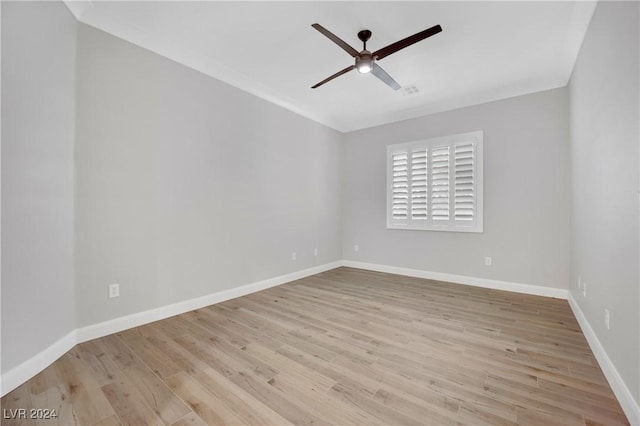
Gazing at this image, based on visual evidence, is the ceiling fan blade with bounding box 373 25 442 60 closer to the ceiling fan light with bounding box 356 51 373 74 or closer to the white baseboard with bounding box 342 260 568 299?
the ceiling fan light with bounding box 356 51 373 74

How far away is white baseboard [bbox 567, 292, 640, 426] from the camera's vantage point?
4.55ft

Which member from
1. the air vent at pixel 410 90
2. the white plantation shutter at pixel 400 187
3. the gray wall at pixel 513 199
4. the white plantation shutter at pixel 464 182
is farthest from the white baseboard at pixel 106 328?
the air vent at pixel 410 90

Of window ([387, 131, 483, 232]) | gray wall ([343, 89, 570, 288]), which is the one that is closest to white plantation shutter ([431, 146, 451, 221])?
window ([387, 131, 483, 232])

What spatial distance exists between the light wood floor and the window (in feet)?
5.13

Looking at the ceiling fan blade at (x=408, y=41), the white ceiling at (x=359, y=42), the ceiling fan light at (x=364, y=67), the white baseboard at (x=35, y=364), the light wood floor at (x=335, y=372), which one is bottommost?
the light wood floor at (x=335, y=372)

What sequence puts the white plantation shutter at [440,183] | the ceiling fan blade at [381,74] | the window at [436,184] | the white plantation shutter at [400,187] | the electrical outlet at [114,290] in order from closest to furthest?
the electrical outlet at [114,290], the ceiling fan blade at [381,74], the window at [436,184], the white plantation shutter at [440,183], the white plantation shutter at [400,187]

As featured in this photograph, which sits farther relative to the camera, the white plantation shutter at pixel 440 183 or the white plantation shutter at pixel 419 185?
the white plantation shutter at pixel 419 185

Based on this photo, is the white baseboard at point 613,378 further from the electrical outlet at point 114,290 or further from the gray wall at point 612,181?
the electrical outlet at point 114,290

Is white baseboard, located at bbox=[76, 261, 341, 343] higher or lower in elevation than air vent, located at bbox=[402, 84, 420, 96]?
lower

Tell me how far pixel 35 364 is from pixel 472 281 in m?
4.73

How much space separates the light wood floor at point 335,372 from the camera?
149cm

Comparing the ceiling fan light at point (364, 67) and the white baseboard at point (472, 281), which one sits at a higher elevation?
the ceiling fan light at point (364, 67)

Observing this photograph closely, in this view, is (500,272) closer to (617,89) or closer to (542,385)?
(542,385)

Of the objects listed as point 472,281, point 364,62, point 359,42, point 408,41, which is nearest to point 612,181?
point 408,41
